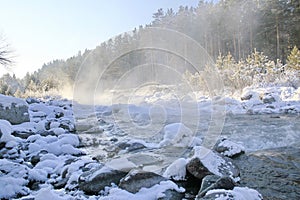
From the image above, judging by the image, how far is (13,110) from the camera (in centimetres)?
729

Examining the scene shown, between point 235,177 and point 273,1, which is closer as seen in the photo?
point 235,177

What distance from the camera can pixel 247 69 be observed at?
603 inches

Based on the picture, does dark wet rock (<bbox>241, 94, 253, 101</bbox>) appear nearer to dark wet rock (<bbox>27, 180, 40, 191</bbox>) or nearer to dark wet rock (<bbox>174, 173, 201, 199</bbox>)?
dark wet rock (<bbox>174, 173, 201, 199</bbox>)

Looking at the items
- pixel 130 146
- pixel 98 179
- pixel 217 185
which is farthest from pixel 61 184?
pixel 130 146

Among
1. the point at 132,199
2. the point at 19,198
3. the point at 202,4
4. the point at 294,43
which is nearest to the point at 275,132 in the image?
the point at 132,199

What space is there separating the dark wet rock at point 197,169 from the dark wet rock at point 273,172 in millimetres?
463

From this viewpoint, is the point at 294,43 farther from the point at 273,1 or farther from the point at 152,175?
the point at 152,175

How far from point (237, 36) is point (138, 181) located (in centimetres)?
2857

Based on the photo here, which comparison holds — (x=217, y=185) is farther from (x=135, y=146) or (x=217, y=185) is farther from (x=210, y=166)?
(x=135, y=146)

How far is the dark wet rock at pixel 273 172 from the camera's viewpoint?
300 centimetres

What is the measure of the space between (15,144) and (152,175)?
3.40m

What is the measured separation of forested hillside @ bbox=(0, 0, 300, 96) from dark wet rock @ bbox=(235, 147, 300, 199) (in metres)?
10.3

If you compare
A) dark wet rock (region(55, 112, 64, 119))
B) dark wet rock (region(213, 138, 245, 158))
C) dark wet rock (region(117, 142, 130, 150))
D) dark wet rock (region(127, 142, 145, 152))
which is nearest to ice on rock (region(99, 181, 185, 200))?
dark wet rock (region(213, 138, 245, 158))

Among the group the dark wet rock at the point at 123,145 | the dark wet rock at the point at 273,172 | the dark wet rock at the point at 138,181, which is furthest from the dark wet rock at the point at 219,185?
the dark wet rock at the point at 123,145
